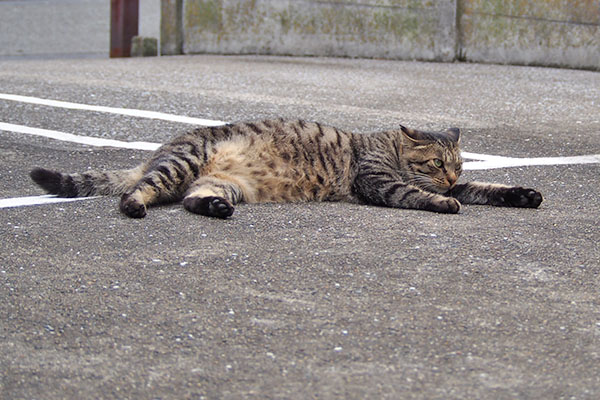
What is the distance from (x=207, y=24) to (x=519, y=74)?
4892 millimetres

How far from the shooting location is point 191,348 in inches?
143

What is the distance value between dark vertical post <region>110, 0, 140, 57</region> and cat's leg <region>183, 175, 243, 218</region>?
373 inches

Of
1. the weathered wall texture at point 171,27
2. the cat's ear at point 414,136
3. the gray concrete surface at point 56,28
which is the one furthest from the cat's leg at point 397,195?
the gray concrete surface at point 56,28

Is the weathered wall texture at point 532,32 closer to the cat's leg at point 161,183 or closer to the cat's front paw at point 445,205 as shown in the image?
the cat's front paw at point 445,205

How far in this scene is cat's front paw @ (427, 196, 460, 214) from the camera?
5.94m

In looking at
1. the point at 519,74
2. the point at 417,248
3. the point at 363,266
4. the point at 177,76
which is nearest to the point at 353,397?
the point at 363,266

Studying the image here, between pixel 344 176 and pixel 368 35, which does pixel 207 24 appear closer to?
pixel 368 35

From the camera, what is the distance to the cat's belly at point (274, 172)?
617cm

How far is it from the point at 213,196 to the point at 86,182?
104 cm

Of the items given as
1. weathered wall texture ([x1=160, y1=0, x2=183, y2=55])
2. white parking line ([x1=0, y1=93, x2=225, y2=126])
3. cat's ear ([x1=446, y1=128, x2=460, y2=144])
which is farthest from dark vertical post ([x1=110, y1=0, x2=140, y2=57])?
cat's ear ([x1=446, y1=128, x2=460, y2=144])

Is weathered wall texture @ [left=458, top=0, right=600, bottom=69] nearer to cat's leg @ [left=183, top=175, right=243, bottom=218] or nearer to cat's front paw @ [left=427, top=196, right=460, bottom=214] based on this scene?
cat's front paw @ [left=427, top=196, right=460, bottom=214]

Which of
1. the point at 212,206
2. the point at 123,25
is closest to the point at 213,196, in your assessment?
the point at 212,206

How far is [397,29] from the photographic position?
14.0 m

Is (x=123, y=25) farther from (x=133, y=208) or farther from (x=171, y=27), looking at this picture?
(x=133, y=208)
